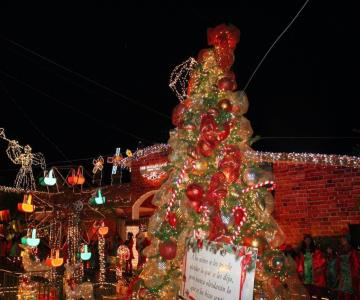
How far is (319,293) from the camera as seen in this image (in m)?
8.40

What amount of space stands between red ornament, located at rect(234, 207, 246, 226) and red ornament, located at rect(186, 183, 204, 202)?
464 mm

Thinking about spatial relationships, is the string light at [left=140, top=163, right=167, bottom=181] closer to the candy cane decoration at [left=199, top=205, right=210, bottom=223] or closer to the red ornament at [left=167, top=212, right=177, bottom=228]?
the red ornament at [left=167, top=212, right=177, bottom=228]

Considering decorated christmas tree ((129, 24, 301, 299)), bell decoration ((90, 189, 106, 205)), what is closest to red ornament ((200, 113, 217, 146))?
decorated christmas tree ((129, 24, 301, 299))

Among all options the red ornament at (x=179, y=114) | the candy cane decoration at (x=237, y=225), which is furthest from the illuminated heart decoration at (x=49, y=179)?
the candy cane decoration at (x=237, y=225)

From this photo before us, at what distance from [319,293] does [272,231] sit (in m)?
4.24

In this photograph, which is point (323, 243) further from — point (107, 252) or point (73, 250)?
point (107, 252)

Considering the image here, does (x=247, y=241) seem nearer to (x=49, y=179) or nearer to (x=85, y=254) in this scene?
(x=49, y=179)

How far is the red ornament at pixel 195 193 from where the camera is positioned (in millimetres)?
5000

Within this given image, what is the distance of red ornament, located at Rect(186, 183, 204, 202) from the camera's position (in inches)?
197

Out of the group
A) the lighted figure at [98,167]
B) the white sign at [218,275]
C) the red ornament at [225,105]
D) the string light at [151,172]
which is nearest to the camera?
the white sign at [218,275]

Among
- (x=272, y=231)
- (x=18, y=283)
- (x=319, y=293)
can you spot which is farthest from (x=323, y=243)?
(x=18, y=283)

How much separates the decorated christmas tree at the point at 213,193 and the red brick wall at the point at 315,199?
483cm

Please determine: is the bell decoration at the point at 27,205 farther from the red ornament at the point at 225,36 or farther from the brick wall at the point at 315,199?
the red ornament at the point at 225,36

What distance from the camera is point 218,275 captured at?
4219 mm
